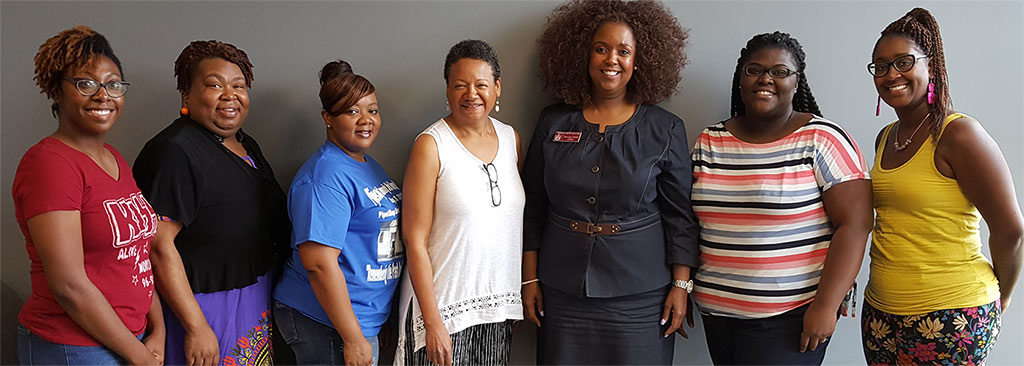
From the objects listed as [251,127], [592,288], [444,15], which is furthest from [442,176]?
[251,127]

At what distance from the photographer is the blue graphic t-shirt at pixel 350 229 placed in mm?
2004

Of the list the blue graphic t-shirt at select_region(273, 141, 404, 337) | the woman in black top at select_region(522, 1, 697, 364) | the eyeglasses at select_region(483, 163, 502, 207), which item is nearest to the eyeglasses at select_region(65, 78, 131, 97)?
the blue graphic t-shirt at select_region(273, 141, 404, 337)

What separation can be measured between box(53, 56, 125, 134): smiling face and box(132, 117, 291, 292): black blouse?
24 centimetres

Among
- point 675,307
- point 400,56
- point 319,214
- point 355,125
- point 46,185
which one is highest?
point 400,56

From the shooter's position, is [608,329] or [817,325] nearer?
[817,325]

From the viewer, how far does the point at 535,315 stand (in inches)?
92.7

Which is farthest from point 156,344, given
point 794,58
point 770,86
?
point 794,58

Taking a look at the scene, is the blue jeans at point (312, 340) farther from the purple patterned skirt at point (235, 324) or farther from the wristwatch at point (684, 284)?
the wristwatch at point (684, 284)

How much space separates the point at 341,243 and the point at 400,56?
93 centimetres

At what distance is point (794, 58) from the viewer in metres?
2.17

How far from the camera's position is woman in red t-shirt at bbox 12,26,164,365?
1.64m

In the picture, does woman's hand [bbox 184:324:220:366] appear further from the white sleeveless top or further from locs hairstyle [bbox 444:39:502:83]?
locs hairstyle [bbox 444:39:502:83]

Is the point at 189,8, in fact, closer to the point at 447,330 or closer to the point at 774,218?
the point at 447,330

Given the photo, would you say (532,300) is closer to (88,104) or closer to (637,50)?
(637,50)
